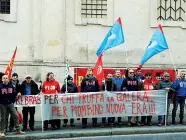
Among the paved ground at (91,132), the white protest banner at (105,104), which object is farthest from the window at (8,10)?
the paved ground at (91,132)

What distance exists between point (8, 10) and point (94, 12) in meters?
3.64

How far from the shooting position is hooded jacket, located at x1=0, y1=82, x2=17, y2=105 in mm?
11008

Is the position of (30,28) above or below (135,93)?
above

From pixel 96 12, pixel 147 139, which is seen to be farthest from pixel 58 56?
pixel 147 139

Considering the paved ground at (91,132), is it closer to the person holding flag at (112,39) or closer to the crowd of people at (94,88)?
the crowd of people at (94,88)

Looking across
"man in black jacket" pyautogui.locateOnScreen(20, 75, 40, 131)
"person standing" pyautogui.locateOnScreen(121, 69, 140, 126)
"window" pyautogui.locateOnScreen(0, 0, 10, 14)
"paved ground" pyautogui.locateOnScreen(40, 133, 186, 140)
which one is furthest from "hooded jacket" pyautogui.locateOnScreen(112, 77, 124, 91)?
"window" pyautogui.locateOnScreen(0, 0, 10, 14)

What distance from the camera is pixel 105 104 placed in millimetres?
12172

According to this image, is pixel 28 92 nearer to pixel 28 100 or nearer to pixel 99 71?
pixel 28 100

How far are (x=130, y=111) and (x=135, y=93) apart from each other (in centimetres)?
58

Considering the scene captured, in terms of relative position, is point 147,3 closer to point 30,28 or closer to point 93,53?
point 93,53

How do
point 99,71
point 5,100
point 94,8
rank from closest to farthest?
1. point 5,100
2. point 99,71
3. point 94,8

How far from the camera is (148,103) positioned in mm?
12320

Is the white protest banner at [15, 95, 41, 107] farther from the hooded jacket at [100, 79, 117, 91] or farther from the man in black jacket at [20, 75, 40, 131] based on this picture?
the hooded jacket at [100, 79, 117, 91]

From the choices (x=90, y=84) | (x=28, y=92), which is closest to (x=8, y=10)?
(x=28, y=92)
